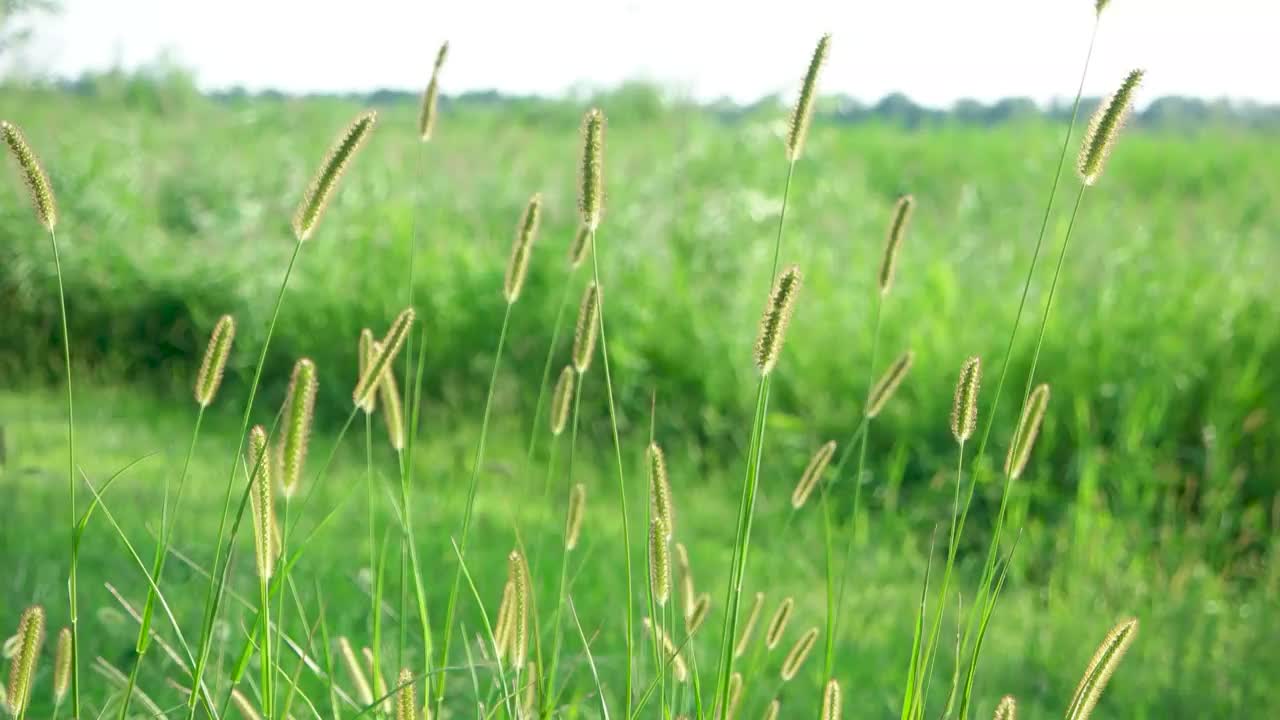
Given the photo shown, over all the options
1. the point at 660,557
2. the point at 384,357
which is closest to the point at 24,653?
the point at 384,357

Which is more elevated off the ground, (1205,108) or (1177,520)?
(1205,108)

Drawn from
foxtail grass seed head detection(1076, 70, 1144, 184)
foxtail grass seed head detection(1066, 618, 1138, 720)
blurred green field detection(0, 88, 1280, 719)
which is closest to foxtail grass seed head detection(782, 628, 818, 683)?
→ foxtail grass seed head detection(1066, 618, 1138, 720)

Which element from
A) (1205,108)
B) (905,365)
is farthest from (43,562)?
(1205,108)

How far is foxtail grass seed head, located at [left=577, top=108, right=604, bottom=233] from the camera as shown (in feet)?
3.42

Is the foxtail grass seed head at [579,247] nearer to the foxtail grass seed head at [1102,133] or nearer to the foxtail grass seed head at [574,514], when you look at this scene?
the foxtail grass seed head at [574,514]

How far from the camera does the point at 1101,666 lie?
1046 mm

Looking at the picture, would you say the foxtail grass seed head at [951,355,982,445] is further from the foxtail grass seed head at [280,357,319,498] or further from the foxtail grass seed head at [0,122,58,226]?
the foxtail grass seed head at [0,122,58,226]

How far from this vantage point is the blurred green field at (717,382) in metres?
Result: 3.10

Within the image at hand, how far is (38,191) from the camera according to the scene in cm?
101

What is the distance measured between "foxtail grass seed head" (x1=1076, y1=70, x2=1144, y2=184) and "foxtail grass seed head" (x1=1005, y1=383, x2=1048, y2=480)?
0.63ft

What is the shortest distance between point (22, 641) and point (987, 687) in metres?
2.26

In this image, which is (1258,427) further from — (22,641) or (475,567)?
(22,641)

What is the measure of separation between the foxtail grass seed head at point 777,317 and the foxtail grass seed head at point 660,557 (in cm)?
16

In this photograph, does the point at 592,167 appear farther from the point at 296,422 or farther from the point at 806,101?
the point at 296,422
